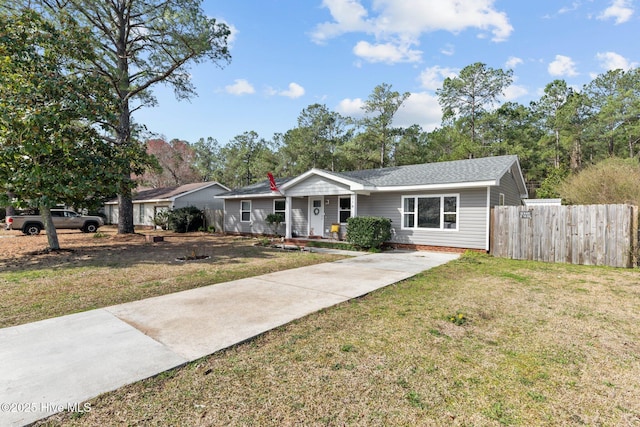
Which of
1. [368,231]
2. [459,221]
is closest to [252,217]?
[368,231]

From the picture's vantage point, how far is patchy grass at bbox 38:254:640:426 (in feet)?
7.57

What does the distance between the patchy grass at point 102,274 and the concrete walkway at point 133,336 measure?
2.21ft

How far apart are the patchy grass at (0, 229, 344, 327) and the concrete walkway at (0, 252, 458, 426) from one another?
674 millimetres

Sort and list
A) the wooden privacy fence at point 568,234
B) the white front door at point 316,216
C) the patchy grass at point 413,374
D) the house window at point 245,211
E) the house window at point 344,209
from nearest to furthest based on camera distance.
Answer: the patchy grass at point 413,374, the wooden privacy fence at point 568,234, the house window at point 344,209, the white front door at point 316,216, the house window at point 245,211

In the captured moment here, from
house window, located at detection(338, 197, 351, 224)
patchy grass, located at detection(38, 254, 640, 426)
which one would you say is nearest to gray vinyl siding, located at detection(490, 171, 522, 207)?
house window, located at detection(338, 197, 351, 224)

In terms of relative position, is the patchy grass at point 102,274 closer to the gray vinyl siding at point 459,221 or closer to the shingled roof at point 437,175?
the gray vinyl siding at point 459,221

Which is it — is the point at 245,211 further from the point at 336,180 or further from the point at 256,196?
the point at 336,180

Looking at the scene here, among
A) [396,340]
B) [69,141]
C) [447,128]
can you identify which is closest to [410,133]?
[447,128]

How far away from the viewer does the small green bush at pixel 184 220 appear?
66.0 feet

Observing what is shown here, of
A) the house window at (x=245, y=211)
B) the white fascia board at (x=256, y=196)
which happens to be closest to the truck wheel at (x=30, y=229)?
the white fascia board at (x=256, y=196)

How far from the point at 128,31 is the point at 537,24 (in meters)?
19.7

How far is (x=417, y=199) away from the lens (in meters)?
12.7

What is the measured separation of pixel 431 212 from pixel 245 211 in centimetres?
1139

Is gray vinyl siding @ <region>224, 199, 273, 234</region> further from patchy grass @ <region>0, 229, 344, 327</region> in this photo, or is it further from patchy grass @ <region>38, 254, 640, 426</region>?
patchy grass @ <region>38, 254, 640, 426</region>
